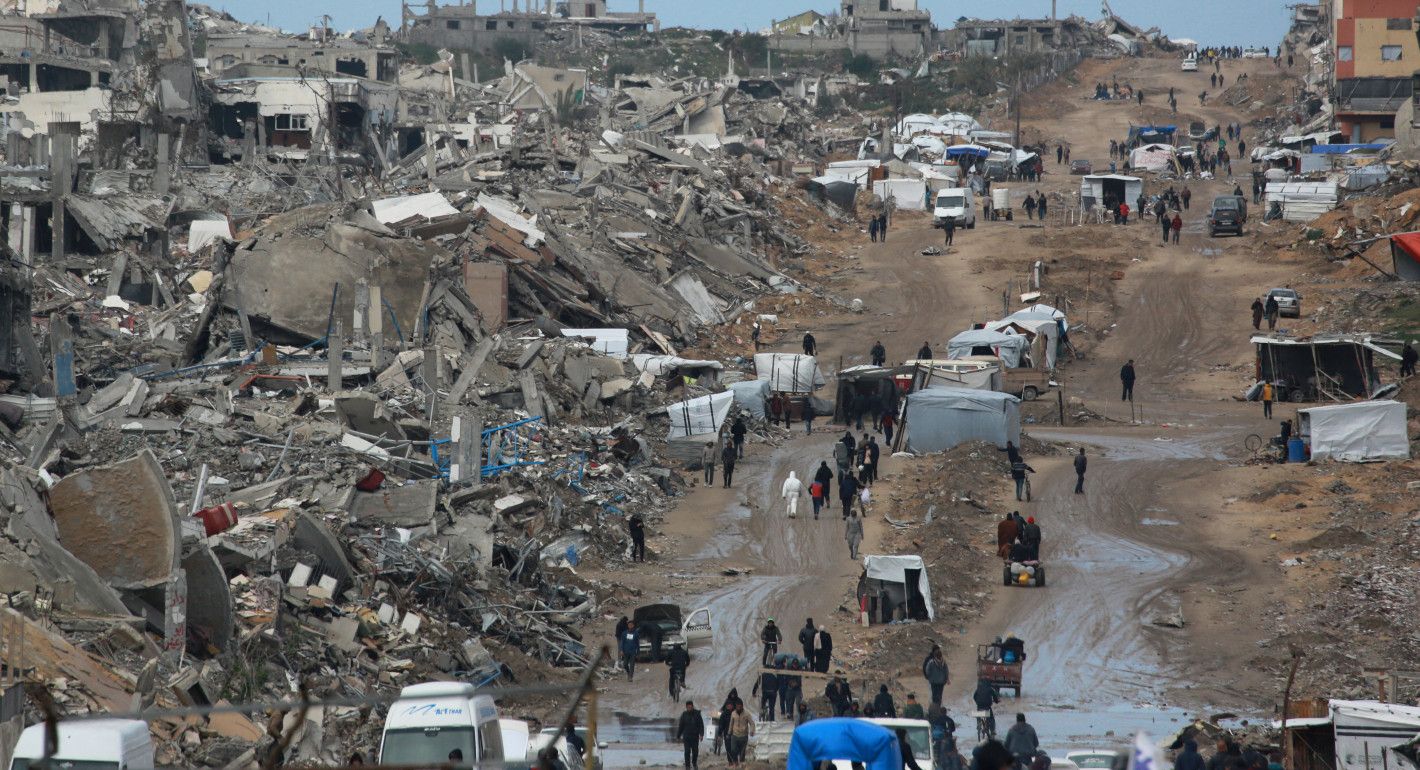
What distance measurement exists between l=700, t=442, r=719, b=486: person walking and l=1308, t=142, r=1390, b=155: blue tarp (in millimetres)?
35637

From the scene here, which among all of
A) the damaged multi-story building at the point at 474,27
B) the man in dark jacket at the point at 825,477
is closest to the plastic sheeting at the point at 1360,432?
the man in dark jacket at the point at 825,477

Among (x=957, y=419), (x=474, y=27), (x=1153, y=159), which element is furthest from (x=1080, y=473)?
(x=474, y=27)

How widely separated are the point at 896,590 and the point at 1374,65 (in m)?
47.5

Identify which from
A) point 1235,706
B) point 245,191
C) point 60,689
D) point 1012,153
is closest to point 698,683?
point 1235,706

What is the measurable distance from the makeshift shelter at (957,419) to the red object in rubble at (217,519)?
48.5 feet

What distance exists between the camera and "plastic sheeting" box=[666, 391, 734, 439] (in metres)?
30.6

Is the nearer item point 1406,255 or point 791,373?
point 791,373

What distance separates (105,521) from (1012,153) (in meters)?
53.1

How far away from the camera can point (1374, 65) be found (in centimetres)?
6128

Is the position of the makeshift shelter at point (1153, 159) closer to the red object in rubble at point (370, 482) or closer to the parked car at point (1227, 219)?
the parked car at point (1227, 219)

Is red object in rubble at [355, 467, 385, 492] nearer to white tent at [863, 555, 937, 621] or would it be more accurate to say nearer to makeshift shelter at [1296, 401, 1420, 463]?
white tent at [863, 555, 937, 621]

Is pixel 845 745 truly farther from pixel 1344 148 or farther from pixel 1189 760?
pixel 1344 148

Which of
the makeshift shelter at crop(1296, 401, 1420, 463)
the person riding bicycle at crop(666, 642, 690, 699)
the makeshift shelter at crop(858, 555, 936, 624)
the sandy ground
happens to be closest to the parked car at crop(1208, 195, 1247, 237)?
the sandy ground

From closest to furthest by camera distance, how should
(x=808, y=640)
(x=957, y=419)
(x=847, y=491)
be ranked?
(x=808, y=640)
(x=847, y=491)
(x=957, y=419)
